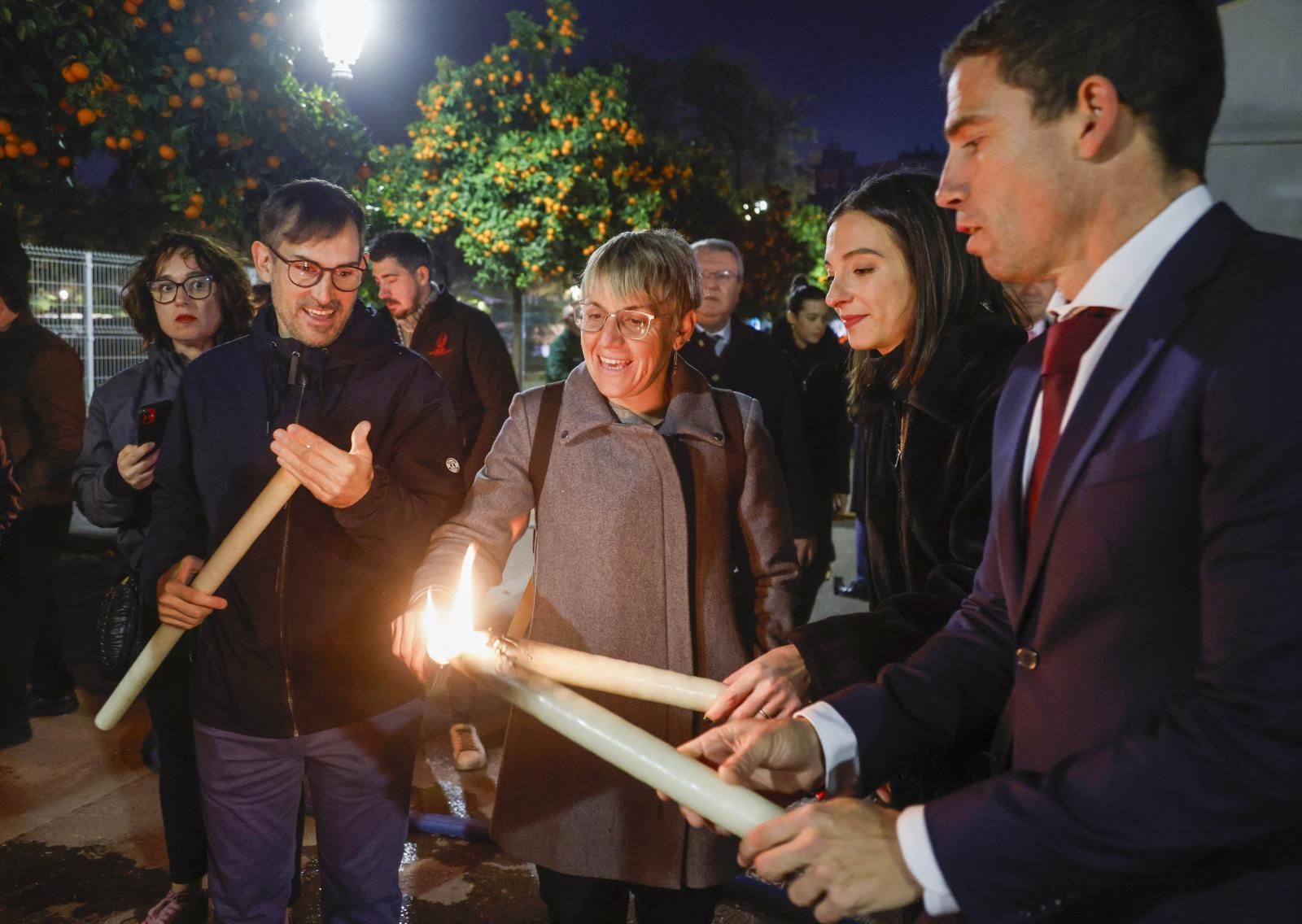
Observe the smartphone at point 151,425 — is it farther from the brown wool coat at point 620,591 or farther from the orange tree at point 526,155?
the orange tree at point 526,155

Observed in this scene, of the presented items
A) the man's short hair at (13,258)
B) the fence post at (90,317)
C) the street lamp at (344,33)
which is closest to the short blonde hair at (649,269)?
the man's short hair at (13,258)

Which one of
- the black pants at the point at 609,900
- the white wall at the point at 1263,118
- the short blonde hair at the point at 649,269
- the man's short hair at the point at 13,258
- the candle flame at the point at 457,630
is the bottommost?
the black pants at the point at 609,900

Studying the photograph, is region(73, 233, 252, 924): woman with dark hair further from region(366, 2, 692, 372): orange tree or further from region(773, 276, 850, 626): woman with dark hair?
region(366, 2, 692, 372): orange tree

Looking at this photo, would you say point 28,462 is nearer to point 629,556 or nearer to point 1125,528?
point 629,556

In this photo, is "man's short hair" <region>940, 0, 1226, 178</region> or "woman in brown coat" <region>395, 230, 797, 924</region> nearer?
"man's short hair" <region>940, 0, 1226, 178</region>

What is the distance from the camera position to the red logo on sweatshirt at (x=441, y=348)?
528cm

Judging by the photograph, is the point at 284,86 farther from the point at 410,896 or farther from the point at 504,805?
the point at 504,805

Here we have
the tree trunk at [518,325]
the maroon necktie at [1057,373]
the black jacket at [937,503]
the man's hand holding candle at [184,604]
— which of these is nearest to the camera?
the maroon necktie at [1057,373]

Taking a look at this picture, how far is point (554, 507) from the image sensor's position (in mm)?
2541

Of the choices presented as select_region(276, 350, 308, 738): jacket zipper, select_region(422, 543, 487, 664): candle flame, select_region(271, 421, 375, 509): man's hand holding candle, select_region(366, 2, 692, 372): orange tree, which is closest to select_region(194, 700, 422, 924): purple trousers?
select_region(276, 350, 308, 738): jacket zipper

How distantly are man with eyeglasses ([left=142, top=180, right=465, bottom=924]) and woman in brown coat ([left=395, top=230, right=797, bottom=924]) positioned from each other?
14.1 inches

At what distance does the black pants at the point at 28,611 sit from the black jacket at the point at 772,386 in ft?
12.2

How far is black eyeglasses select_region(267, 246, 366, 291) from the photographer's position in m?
2.73

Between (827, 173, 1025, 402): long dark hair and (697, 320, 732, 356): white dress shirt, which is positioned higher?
(697, 320, 732, 356): white dress shirt
